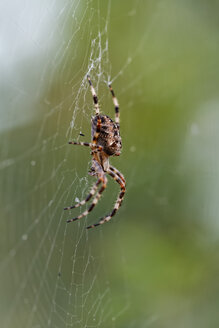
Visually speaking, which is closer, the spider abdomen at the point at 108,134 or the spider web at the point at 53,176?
the spider abdomen at the point at 108,134

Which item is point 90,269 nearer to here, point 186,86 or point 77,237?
point 77,237

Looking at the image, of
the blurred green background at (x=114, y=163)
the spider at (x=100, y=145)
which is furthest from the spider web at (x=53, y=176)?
the spider at (x=100, y=145)

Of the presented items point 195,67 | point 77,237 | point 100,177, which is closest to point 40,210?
point 77,237

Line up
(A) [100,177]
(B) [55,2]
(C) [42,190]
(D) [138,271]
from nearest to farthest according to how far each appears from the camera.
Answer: (B) [55,2]
(A) [100,177]
(C) [42,190]
(D) [138,271]

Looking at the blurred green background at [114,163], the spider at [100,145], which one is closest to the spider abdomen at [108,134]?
the spider at [100,145]

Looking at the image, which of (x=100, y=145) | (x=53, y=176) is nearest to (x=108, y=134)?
(x=100, y=145)

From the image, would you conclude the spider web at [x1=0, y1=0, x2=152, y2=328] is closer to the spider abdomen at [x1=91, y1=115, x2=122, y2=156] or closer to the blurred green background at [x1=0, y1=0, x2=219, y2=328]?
the blurred green background at [x1=0, y1=0, x2=219, y2=328]

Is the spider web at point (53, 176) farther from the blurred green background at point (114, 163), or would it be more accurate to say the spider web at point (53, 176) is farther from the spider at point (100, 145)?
the spider at point (100, 145)

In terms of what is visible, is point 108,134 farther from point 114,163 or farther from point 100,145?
point 114,163
